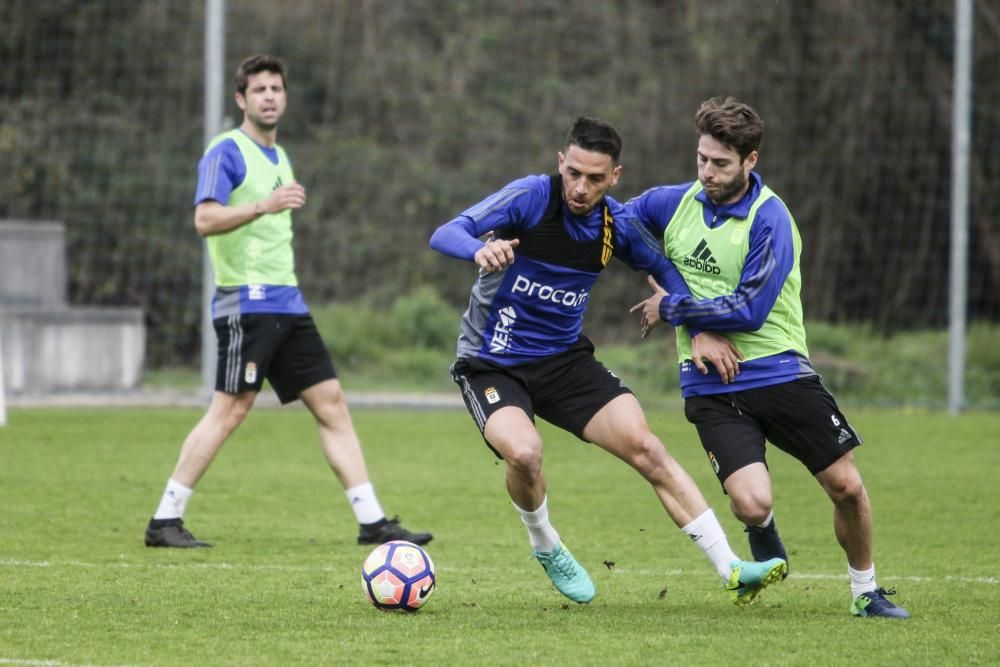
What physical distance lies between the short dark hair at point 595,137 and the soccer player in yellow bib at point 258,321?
7.30ft

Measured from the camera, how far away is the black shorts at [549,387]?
20.6 ft

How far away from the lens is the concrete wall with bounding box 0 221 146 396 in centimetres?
1541

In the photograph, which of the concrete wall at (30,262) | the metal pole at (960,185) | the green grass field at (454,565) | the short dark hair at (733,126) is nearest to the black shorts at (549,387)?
the green grass field at (454,565)

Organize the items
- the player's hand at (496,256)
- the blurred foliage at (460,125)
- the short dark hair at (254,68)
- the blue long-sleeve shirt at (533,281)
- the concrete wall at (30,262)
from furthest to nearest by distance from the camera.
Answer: the blurred foliage at (460,125), the concrete wall at (30,262), the short dark hair at (254,68), the blue long-sleeve shirt at (533,281), the player's hand at (496,256)

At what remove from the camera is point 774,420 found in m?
5.99

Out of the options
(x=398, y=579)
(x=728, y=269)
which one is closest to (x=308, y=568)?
(x=398, y=579)

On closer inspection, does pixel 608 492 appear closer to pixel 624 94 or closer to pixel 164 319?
pixel 164 319

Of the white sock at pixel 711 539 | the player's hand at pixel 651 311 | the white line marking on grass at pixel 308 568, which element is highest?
the player's hand at pixel 651 311

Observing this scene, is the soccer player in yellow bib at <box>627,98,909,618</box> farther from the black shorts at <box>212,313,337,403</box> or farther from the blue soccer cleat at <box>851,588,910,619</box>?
the black shorts at <box>212,313,337,403</box>

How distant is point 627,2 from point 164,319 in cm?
759

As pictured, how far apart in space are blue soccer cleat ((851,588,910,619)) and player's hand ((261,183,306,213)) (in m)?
3.33

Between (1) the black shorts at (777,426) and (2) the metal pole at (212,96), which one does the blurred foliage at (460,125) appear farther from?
(1) the black shorts at (777,426)

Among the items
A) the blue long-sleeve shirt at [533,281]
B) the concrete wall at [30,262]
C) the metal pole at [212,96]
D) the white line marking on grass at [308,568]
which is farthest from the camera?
the concrete wall at [30,262]

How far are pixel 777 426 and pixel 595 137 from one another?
1.36 m
